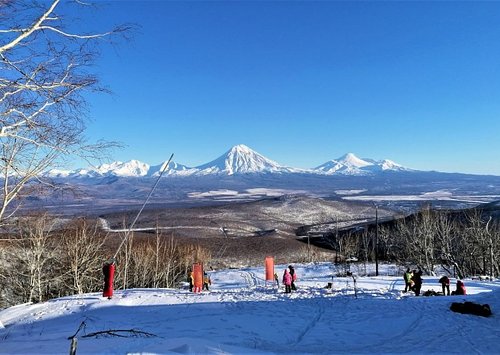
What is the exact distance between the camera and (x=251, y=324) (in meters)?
14.5

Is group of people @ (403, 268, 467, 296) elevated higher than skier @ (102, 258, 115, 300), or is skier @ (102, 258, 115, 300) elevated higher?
skier @ (102, 258, 115, 300)

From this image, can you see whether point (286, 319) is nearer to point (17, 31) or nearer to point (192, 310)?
point (192, 310)

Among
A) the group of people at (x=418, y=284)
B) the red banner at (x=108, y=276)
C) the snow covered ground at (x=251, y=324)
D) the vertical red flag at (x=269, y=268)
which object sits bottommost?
the vertical red flag at (x=269, y=268)

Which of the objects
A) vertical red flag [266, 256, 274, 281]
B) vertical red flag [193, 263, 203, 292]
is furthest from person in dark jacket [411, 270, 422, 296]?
vertical red flag [193, 263, 203, 292]

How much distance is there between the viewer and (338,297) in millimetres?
20453

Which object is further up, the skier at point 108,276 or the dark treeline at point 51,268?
the skier at point 108,276

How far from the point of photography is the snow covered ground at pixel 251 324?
10.1m

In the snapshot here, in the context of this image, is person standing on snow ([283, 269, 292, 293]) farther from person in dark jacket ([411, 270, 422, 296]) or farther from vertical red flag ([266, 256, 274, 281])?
vertical red flag ([266, 256, 274, 281])

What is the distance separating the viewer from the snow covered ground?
10094 millimetres

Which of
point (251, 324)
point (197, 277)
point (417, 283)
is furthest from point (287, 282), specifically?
point (251, 324)

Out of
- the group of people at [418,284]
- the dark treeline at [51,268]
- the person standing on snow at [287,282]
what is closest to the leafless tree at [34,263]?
the dark treeline at [51,268]

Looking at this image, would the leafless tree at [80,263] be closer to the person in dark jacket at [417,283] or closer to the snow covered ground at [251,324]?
the snow covered ground at [251,324]

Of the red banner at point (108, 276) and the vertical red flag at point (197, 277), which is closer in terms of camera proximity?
the red banner at point (108, 276)

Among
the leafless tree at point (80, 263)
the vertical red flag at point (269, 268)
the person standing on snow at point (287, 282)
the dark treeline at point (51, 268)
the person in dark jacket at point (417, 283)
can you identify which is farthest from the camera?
the vertical red flag at point (269, 268)
